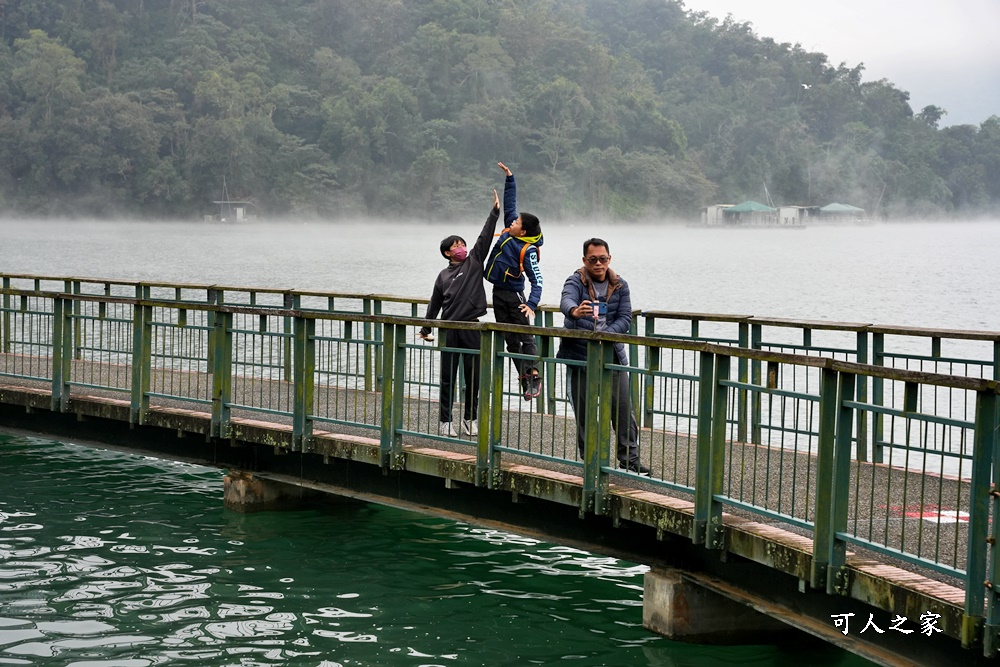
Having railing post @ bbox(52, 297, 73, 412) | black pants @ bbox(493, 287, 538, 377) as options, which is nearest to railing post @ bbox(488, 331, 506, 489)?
black pants @ bbox(493, 287, 538, 377)

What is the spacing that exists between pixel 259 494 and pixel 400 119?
109 meters

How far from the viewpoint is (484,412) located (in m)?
9.98

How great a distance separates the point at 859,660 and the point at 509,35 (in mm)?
130476

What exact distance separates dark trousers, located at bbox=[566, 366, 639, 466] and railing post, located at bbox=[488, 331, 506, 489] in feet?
1.85

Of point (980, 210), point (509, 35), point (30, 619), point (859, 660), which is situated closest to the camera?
point (859, 660)

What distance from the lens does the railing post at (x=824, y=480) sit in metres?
7.38

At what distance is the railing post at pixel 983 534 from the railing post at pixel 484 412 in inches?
163

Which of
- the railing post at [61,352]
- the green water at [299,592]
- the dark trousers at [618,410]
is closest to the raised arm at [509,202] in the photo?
the dark trousers at [618,410]

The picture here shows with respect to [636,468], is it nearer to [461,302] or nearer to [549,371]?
[461,302]

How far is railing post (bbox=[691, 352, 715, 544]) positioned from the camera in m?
8.33

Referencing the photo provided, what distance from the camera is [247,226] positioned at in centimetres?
11469

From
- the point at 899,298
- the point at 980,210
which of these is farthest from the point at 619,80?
the point at 899,298

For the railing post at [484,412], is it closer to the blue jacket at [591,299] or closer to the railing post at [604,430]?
the blue jacket at [591,299]

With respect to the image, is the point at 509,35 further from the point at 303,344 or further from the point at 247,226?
the point at 303,344
